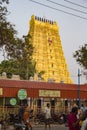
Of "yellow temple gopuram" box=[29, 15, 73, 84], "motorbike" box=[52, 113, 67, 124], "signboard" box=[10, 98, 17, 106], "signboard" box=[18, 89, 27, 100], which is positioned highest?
"yellow temple gopuram" box=[29, 15, 73, 84]

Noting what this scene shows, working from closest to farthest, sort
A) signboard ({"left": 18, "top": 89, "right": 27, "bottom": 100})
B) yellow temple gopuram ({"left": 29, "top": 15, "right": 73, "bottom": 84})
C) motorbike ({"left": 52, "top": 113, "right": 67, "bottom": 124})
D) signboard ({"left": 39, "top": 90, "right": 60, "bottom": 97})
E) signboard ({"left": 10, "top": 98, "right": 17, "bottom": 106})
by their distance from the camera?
signboard ({"left": 18, "top": 89, "right": 27, "bottom": 100})
motorbike ({"left": 52, "top": 113, "right": 67, "bottom": 124})
signboard ({"left": 10, "top": 98, "right": 17, "bottom": 106})
signboard ({"left": 39, "top": 90, "right": 60, "bottom": 97})
yellow temple gopuram ({"left": 29, "top": 15, "right": 73, "bottom": 84})

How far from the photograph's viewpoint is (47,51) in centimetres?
9506

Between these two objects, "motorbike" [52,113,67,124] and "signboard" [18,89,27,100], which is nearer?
"signboard" [18,89,27,100]

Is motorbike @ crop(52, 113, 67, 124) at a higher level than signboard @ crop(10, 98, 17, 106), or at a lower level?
lower

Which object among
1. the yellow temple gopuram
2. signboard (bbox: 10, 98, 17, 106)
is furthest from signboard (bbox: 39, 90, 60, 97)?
the yellow temple gopuram

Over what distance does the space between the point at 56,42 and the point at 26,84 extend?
214 ft

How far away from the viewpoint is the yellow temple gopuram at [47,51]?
91562mm

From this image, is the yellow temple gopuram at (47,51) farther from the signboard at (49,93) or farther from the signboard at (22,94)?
the signboard at (22,94)

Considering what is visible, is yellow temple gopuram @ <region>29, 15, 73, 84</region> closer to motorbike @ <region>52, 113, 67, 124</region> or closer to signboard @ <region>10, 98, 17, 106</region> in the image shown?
signboard @ <region>10, 98, 17, 106</region>

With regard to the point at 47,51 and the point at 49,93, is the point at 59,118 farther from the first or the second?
the point at 47,51

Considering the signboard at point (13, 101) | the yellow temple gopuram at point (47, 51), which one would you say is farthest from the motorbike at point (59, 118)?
the yellow temple gopuram at point (47, 51)

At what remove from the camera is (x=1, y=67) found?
71375mm

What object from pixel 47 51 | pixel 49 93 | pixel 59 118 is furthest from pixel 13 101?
pixel 47 51

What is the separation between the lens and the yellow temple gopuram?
3605 inches
